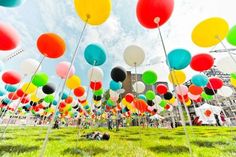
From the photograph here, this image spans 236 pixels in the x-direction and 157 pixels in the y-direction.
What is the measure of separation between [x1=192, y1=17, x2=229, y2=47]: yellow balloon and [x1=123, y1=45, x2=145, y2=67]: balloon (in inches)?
68.9

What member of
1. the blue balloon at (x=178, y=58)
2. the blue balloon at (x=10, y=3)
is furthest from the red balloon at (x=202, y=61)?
the blue balloon at (x=10, y=3)

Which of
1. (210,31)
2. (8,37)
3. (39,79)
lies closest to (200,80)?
(210,31)

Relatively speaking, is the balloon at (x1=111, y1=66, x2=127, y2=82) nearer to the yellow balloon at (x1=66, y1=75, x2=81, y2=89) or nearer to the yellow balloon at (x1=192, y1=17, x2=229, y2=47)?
the yellow balloon at (x1=66, y1=75, x2=81, y2=89)

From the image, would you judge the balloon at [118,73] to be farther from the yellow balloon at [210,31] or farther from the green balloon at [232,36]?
the green balloon at [232,36]

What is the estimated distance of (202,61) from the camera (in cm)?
532

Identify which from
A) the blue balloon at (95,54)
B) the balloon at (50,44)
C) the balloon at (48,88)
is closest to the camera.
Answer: the balloon at (50,44)

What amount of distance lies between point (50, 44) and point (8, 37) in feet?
2.91

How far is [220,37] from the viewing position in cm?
398

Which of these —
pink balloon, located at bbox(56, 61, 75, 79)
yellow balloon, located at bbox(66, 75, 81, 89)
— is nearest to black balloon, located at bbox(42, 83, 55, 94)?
yellow balloon, located at bbox(66, 75, 81, 89)

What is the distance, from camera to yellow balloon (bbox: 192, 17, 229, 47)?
3.77m

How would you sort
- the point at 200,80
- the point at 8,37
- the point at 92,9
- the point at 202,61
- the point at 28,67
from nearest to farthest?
the point at 92,9 < the point at 8,37 < the point at 202,61 < the point at 28,67 < the point at 200,80

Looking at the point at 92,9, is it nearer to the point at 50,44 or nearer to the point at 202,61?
the point at 50,44

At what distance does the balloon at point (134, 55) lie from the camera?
5160 mm

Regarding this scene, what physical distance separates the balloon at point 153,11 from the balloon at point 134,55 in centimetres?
202
